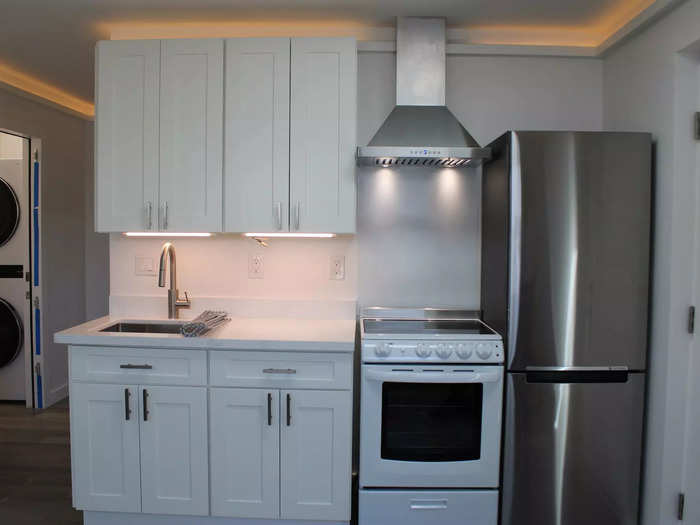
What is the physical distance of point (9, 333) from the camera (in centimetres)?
362

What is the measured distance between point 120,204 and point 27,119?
179cm

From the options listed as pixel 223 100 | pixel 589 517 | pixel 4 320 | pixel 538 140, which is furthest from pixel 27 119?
pixel 589 517

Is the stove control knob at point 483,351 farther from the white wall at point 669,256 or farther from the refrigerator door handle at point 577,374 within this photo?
the white wall at point 669,256

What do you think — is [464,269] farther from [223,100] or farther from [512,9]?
[223,100]

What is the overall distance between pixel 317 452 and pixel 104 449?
1.00 meters

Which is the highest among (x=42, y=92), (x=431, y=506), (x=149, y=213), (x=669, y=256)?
(x=42, y=92)

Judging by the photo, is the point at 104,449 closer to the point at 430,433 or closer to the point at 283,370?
the point at 283,370

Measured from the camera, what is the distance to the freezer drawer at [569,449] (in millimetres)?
2018

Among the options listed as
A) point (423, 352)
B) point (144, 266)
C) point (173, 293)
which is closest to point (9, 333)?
point (144, 266)

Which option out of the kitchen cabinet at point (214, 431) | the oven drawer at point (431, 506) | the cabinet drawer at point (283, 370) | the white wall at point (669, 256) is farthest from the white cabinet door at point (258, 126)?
the white wall at point (669, 256)

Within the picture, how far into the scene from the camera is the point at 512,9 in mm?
2309

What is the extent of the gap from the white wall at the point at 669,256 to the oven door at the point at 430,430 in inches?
28.4

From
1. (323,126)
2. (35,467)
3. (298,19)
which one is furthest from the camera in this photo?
(35,467)

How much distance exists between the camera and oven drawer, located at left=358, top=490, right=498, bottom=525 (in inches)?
79.3
